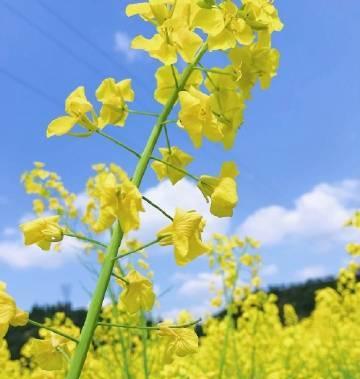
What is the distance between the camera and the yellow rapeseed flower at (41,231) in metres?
1.50

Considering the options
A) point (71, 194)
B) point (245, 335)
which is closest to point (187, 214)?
point (71, 194)

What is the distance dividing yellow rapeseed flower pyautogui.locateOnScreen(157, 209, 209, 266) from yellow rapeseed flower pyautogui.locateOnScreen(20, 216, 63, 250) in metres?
0.26

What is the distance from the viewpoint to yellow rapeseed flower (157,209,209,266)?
140cm

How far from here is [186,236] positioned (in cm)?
140

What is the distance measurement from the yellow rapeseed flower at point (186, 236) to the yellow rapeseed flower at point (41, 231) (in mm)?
261

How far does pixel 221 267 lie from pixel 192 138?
376 cm

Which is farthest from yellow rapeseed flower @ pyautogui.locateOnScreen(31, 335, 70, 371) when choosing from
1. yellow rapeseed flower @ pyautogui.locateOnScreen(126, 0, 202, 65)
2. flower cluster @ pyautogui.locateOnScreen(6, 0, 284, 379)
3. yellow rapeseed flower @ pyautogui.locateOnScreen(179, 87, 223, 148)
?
yellow rapeseed flower @ pyautogui.locateOnScreen(126, 0, 202, 65)

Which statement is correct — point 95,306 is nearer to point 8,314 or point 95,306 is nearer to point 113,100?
point 8,314

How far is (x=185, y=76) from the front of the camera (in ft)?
4.94

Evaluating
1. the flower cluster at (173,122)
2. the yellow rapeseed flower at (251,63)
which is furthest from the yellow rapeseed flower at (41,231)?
the yellow rapeseed flower at (251,63)

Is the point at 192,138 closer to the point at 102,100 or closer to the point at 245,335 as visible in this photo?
the point at 102,100

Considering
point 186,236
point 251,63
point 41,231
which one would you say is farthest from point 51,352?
point 251,63

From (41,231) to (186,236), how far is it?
352mm

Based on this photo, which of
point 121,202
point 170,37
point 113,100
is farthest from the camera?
point 113,100
